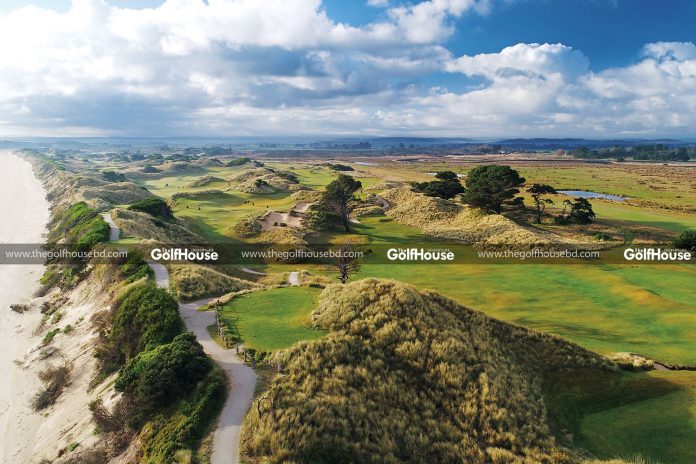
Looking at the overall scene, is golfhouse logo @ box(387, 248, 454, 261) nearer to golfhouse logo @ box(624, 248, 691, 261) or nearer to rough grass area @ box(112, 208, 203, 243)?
golfhouse logo @ box(624, 248, 691, 261)

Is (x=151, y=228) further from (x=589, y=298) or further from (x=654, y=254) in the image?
(x=654, y=254)

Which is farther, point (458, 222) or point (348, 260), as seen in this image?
point (458, 222)

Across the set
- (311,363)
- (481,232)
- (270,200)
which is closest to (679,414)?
(311,363)

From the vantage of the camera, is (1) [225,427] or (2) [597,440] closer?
(1) [225,427]

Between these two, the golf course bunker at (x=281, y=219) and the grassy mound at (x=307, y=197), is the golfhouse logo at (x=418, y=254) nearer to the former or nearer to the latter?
the golf course bunker at (x=281, y=219)

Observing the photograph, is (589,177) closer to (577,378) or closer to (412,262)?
(412,262)

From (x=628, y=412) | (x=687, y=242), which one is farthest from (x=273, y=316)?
(x=687, y=242)
